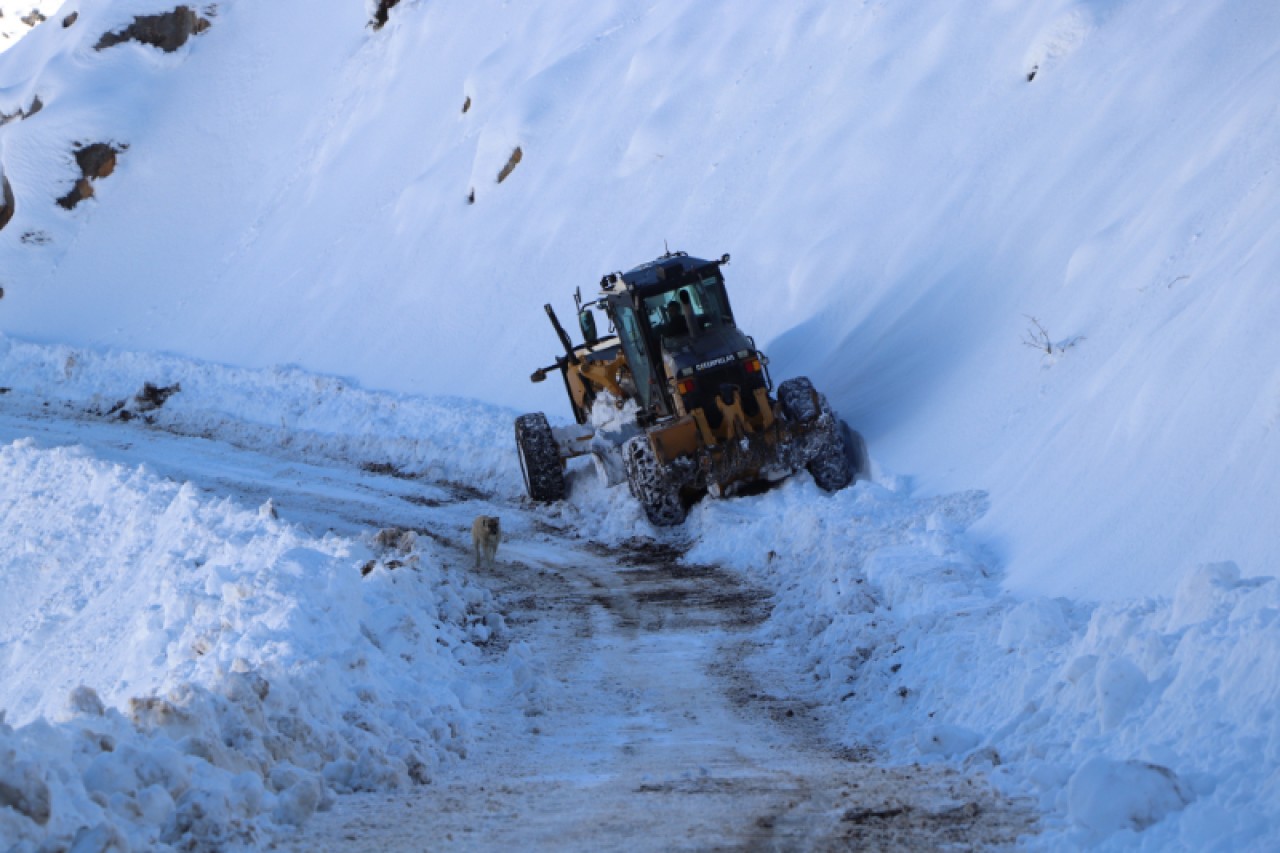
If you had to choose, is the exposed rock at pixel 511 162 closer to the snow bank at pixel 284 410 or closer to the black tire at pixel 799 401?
the snow bank at pixel 284 410

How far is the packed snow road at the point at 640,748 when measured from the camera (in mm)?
4797

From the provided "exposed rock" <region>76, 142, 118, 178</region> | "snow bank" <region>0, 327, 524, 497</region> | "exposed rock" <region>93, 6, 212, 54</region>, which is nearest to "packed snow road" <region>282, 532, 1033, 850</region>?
"snow bank" <region>0, 327, 524, 497</region>

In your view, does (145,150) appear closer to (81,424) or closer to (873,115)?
(81,424)

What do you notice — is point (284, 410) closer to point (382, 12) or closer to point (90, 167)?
point (382, 12)

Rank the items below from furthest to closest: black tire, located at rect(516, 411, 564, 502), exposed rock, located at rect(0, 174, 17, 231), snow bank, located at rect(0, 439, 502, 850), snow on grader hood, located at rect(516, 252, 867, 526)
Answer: exposed rock, located at rect(0, 174, 17, 231) → black tire, located at rect(516, 411, 564, 502) → snow on grader hood, located at rect(516, 252, 867, 526) → snow bank, located at rect(0, 439, 502, 850)

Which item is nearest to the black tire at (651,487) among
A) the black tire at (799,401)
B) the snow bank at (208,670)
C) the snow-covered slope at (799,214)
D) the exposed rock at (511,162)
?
the black tire at (799,401)

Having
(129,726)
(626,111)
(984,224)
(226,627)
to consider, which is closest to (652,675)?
(226,627)

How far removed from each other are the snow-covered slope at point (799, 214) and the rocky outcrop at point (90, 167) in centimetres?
32

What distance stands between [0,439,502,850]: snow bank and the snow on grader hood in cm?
340

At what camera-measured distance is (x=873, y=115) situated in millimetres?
19188

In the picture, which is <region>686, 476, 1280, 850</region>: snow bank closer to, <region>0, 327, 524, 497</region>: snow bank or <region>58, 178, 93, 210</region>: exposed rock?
<region>0, 327, 524, 497</region>: snow bank

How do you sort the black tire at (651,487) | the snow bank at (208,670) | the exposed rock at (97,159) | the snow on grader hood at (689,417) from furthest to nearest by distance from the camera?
the exposed rock at (97,159) → the black tire at (651,487) → the snow on grader hood at (689,417) → the snow bank at (208,670)

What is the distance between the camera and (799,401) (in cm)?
1340

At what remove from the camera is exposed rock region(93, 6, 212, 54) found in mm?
44469
